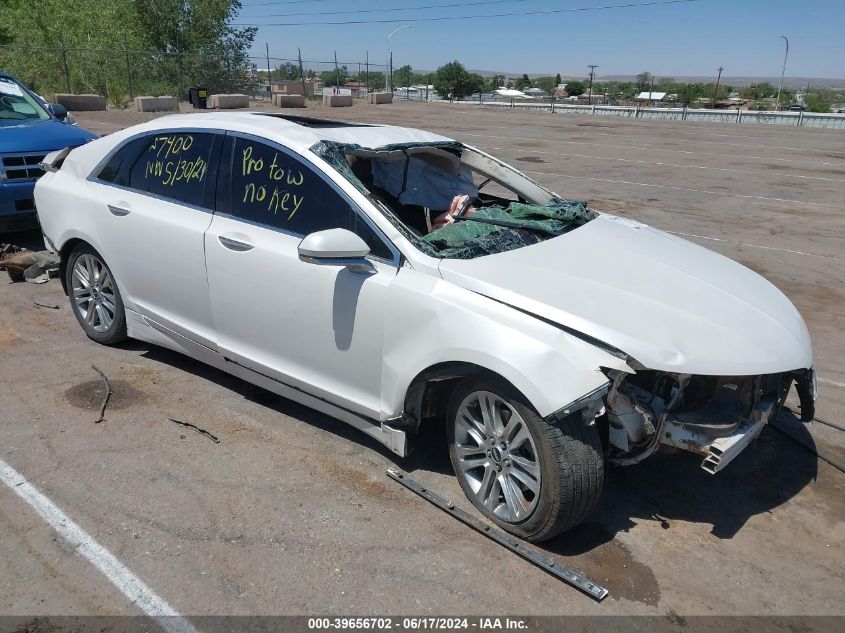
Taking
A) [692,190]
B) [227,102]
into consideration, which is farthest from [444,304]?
[227,102]

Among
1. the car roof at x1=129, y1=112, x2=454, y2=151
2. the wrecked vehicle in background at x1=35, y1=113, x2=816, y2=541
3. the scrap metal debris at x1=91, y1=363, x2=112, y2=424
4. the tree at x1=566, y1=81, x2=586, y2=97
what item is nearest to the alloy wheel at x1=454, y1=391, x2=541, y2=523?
the wrecked vehicle in background at x1=35, y1=113, x2=816, y2=541

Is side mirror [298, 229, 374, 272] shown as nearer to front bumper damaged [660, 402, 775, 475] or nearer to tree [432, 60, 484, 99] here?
front bumper damaged [660, 402, 775, 475]

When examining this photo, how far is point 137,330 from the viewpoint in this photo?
4.88m

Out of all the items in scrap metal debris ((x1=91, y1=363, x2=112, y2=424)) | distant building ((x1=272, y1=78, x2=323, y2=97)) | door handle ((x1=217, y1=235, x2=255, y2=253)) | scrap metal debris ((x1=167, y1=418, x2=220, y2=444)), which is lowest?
scrap metal debris ((x1=167, y1=418, x2=220, y2=444))

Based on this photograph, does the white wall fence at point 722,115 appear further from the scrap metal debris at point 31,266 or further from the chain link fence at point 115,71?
the scrap metal debris at point 31,266

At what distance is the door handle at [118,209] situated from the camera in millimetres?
4612

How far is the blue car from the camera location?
6.98 m

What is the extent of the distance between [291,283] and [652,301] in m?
1.83

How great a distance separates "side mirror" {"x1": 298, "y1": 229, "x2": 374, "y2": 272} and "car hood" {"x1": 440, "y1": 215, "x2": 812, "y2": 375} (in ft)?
1.36

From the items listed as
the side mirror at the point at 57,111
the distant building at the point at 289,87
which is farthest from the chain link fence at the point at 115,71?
the side mirror at the point at 57,111

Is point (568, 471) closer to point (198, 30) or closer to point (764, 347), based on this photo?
point (764, 347)

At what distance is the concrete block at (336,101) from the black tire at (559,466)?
34855 mm

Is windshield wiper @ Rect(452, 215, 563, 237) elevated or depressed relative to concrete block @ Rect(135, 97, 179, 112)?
depressed

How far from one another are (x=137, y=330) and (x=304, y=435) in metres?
1.62
